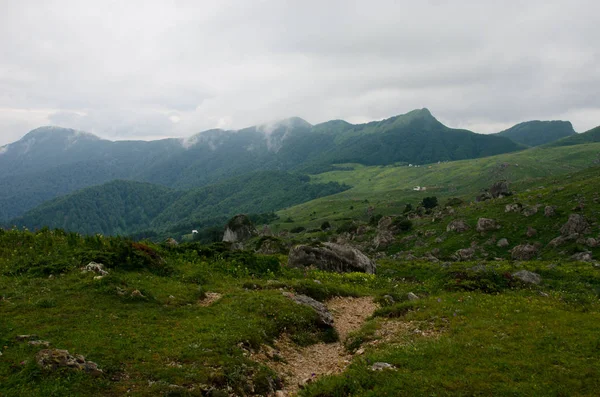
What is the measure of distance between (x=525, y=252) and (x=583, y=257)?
7.16 meters

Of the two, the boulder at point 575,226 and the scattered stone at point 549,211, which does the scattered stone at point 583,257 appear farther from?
the scattered stone at point 549,211

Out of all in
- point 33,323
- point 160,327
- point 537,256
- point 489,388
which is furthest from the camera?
point 537,256

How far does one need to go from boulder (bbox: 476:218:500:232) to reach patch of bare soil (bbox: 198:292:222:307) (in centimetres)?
4793

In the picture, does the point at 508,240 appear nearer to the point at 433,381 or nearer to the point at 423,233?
the point at 423,233

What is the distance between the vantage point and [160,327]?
17.3 m

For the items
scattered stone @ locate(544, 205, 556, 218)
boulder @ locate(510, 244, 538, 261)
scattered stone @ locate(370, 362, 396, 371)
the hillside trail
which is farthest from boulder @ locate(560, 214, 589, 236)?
scattered stone @ locate(370, 362, 396, 371)

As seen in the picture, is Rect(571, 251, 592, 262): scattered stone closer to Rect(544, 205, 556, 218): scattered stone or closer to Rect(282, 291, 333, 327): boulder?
Rect(544, 205, 556, 218): scattered stone

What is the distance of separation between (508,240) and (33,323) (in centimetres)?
5666

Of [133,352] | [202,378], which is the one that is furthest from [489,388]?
[133,352]

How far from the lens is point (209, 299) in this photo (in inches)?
916

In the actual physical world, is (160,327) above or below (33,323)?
below

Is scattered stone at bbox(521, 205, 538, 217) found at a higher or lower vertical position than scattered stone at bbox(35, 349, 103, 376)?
lower

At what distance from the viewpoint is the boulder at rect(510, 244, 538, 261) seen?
155 feet

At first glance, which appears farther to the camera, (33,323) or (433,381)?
(33,323)
